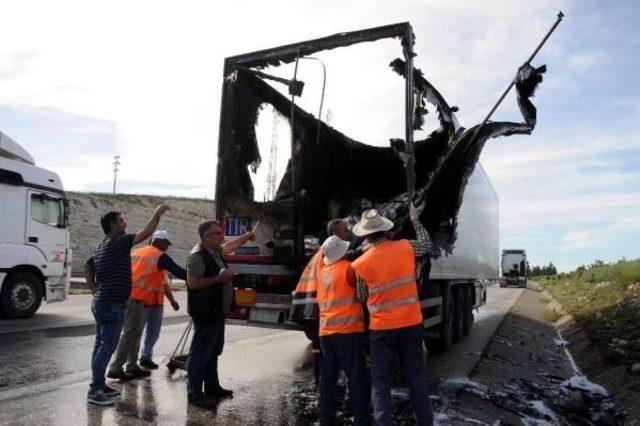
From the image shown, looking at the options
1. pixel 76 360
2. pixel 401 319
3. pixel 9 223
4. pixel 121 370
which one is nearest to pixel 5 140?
pixel 9 223

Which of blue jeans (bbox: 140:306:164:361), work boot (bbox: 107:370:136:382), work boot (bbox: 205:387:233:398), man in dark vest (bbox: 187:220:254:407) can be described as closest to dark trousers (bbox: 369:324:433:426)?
man in dark vest (bbox: 187:220:254:407)

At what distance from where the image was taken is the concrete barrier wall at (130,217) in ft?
125

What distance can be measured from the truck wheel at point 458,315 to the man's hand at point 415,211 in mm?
3447

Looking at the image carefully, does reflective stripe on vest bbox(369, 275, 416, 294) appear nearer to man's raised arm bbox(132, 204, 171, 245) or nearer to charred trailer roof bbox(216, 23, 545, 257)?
man's raised arm bbox(132, 204, 171, 245)

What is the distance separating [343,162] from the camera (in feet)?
26.7

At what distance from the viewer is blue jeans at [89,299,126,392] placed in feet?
16.6

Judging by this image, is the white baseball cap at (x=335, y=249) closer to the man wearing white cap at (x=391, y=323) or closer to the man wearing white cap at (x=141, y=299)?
the man wearing white cap at (x=391, y=323)

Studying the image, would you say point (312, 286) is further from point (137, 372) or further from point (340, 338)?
point (137, 372)

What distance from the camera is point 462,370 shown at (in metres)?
7.44

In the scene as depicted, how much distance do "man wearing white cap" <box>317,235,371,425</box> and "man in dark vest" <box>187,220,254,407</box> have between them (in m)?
1.04

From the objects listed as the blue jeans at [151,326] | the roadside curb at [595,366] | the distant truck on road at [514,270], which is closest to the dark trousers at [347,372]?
the blue jeans at [151,326]

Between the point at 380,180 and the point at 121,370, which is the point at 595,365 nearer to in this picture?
the point at 380,180

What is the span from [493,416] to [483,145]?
10.1 feet

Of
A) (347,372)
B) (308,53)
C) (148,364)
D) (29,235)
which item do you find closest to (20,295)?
(29,235)
